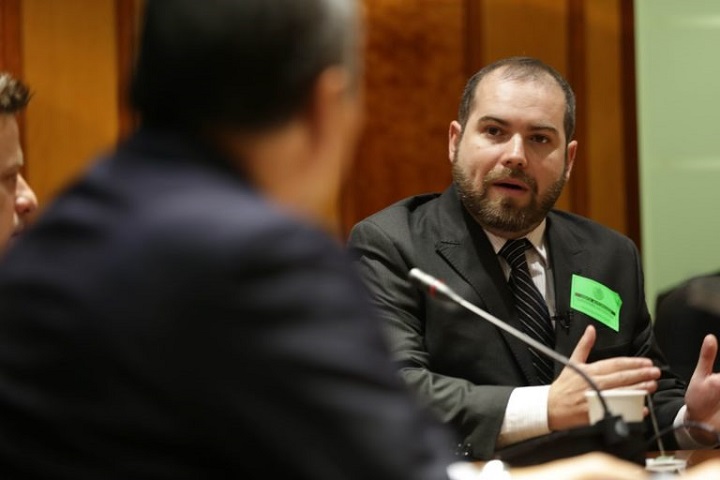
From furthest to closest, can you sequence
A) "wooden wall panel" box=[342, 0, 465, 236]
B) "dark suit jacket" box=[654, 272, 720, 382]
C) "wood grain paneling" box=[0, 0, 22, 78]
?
"wooden wall panel" box=[342, 0, 465, 236] → "wood grain paneling" box=[0, 0, 22, 78] → "dark suit jacket" box=[654, 272, 720, 382]

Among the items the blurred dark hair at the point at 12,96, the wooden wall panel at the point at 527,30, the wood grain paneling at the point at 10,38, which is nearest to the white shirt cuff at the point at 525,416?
the blurred dark hair at the point at 12,96

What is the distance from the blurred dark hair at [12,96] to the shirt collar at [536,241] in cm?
130

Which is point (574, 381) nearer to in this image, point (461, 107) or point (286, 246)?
point (461, 107)

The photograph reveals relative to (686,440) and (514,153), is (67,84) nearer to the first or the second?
(514,153)

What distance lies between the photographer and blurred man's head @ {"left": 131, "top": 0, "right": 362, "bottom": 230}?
1.13 m

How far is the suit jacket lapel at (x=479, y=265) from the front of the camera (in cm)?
315

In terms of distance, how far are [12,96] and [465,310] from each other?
1272mm

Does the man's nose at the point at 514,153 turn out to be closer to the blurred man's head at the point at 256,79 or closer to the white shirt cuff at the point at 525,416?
the white shirt cuff at the point at 525,416

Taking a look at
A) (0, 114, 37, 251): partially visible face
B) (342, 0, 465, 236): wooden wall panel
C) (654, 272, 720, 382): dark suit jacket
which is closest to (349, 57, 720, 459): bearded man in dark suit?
(654, 272, 720, 382): dark suit jacket

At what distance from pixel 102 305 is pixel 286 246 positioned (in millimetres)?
168

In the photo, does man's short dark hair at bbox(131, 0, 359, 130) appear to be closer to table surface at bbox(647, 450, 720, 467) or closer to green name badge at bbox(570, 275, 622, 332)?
table surface at bbox(647, 450, 720, 467)

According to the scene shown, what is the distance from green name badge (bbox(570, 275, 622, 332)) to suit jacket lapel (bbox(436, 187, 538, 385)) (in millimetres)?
201

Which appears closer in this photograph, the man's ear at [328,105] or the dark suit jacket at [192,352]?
the dark suit jacket at [192,352]

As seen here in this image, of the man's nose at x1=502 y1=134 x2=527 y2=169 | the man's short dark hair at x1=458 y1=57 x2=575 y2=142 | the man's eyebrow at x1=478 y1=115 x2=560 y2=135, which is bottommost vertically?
the man's nose at x1=502 y1=134 x2=527 y2=169
